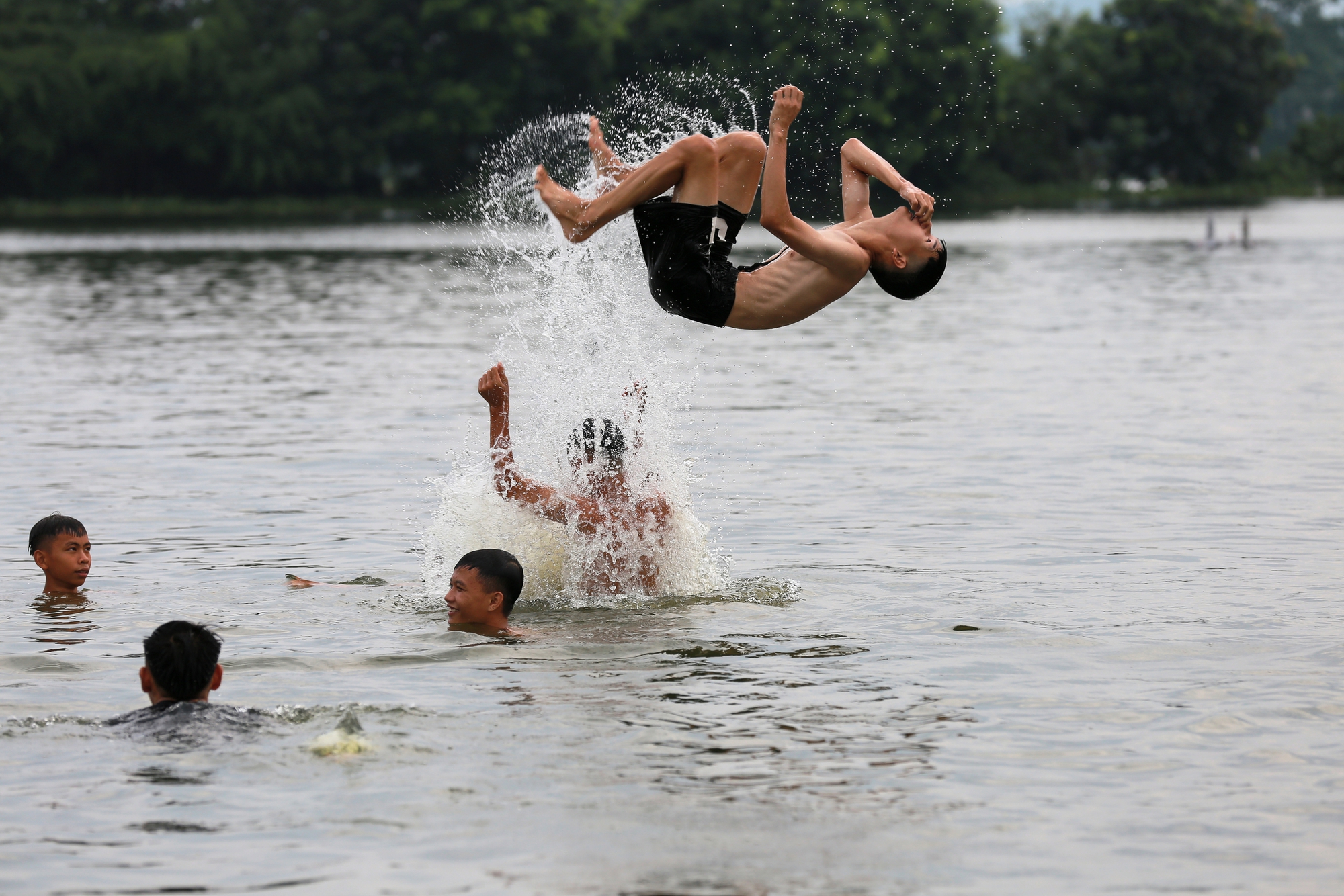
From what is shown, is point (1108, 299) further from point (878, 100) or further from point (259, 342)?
point (878, 100)

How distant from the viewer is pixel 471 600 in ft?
34.2

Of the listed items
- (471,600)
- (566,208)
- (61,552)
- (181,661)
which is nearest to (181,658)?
(181,661)


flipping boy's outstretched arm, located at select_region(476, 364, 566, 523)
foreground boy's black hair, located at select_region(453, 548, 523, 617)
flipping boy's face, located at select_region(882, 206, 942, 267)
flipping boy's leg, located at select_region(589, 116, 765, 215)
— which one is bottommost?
foreground boy's black hair, located at select_region(453, 548, 523, 617)

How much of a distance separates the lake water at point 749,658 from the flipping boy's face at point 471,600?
0.20 m

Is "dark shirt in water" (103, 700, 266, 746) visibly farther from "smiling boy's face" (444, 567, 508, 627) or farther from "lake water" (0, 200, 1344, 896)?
"smiling boy's face" (444, 567, 508, 627)

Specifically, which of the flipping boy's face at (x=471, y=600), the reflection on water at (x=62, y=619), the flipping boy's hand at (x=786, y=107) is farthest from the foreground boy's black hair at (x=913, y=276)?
the reflection on water at (x=62, y=619)

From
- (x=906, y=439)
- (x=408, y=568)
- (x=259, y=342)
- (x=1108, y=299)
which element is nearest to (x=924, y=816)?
(x=408, y=568)

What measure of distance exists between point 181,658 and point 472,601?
2.47 metres

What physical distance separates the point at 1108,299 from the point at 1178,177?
85.5 m

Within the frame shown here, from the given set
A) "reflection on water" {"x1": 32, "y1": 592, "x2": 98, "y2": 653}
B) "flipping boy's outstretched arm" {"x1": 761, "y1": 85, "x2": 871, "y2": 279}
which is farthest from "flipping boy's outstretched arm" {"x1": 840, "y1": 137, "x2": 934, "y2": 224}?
"reflection on water" {"x1": 32, "y1": 592, "x2": 98, "y2": 653}

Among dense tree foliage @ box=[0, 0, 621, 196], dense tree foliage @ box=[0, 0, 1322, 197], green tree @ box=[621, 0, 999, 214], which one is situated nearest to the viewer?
green tree @ box=[621, 0, 999, 214]

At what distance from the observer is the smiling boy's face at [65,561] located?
11.4 metres

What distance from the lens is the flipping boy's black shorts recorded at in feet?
33.3

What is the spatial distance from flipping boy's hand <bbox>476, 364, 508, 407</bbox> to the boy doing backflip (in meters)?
0.94
